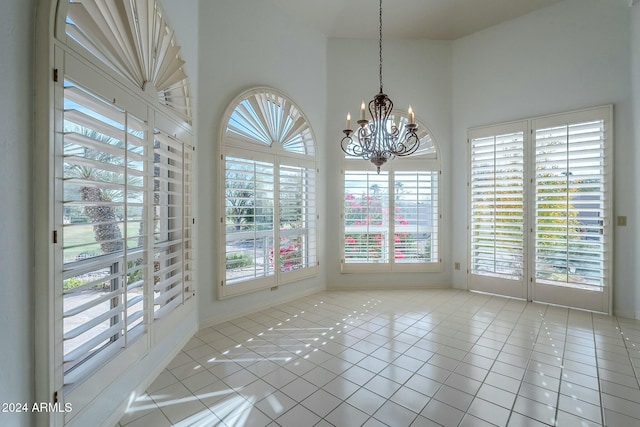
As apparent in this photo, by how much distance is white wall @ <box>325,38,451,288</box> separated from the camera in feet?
15.2

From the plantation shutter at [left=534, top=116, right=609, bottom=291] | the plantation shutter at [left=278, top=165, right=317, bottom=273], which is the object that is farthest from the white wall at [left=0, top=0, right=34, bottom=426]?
the plantation shutter at [left=534, top=116, right=609, bottom=291]

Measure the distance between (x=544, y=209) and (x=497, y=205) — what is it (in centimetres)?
55

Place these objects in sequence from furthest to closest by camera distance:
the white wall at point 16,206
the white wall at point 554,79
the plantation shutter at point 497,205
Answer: the plantation shutter at point 497,205, the white wall at point 554,79, the white wall at point 16,206

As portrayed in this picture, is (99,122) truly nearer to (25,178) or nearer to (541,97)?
(25,178)

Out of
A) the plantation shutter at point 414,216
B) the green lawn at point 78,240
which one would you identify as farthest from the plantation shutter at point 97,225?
the plantation shutter at point 414,216

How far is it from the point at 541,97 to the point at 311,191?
11.1ft

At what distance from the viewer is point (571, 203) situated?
371 cm

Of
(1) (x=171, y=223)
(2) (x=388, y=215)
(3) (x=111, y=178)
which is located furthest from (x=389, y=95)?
(3) (x=111, y=178)

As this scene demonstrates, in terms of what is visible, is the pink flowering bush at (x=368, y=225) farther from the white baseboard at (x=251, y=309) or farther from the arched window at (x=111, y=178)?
the arched window at (x=111, y=178)

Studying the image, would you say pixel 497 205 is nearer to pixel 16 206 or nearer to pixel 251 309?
pixel 251 309

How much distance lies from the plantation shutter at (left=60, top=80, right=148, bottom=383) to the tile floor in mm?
582

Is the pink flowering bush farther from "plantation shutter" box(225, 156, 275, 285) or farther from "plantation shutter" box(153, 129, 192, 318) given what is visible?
"plantation shutter" box(153, 129, 192, 318)

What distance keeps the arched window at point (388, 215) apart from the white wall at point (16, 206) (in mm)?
3716

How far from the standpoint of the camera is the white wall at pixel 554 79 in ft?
11.4
